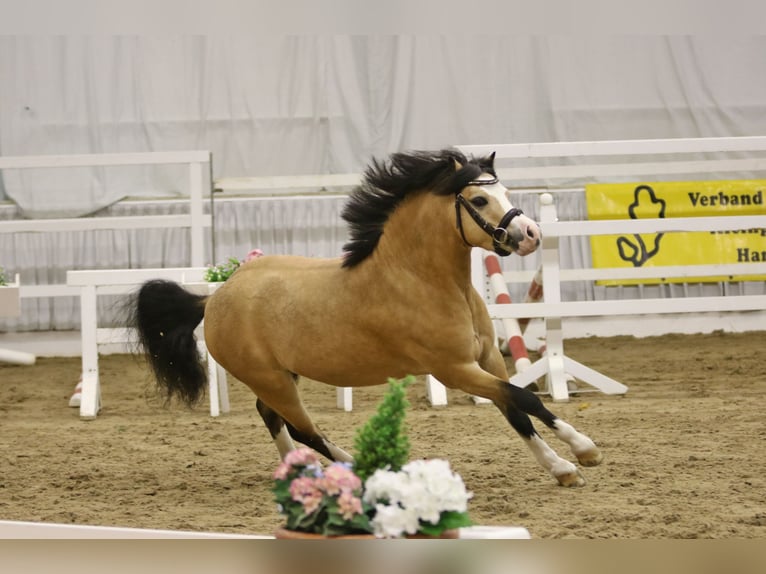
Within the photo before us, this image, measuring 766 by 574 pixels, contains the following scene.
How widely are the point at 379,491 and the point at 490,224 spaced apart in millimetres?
2006

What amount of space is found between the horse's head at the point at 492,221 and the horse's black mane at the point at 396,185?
0.20 ft

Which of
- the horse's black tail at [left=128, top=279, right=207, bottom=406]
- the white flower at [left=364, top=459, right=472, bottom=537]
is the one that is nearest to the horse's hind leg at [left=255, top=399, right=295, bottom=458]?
the horse's black tail at [left=128, top=279, right=207, bottom=406]

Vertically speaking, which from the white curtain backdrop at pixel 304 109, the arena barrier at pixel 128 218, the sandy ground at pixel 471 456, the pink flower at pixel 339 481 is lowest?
the sandy ground at pixel 471 456

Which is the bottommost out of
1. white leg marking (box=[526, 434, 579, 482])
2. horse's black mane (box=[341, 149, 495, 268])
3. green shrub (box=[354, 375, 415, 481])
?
white leg marking (box=[526, 434, 579, 482])

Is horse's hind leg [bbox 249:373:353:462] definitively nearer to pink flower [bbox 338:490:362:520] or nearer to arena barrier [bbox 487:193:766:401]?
pink flower [bbox 338:490:362:520]

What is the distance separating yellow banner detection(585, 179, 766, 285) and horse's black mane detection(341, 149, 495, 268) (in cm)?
599

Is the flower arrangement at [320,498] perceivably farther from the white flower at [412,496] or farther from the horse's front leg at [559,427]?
the horse's front leg at [559,427]

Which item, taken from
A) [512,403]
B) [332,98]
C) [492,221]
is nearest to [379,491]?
[512,403]

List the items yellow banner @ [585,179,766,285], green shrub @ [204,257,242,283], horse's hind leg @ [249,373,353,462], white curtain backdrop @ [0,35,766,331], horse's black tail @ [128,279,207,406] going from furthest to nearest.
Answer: white curtain backdrop @ [0,35,766,331] < yellow banner @ [585,179,766,285] < green shrub @ [204,257,242,283] < horse's black tail @ [128,279,207,406] < horse's hind leg @ [249,373,353,462]

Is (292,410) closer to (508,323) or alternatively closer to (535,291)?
(508,323)

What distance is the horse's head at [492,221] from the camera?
3547 mm

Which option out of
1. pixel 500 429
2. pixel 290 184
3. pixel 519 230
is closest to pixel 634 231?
pixel 500 429

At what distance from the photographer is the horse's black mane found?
151 inches

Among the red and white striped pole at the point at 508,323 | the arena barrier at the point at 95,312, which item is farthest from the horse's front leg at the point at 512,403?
the arena barrier at the point at 95,312
